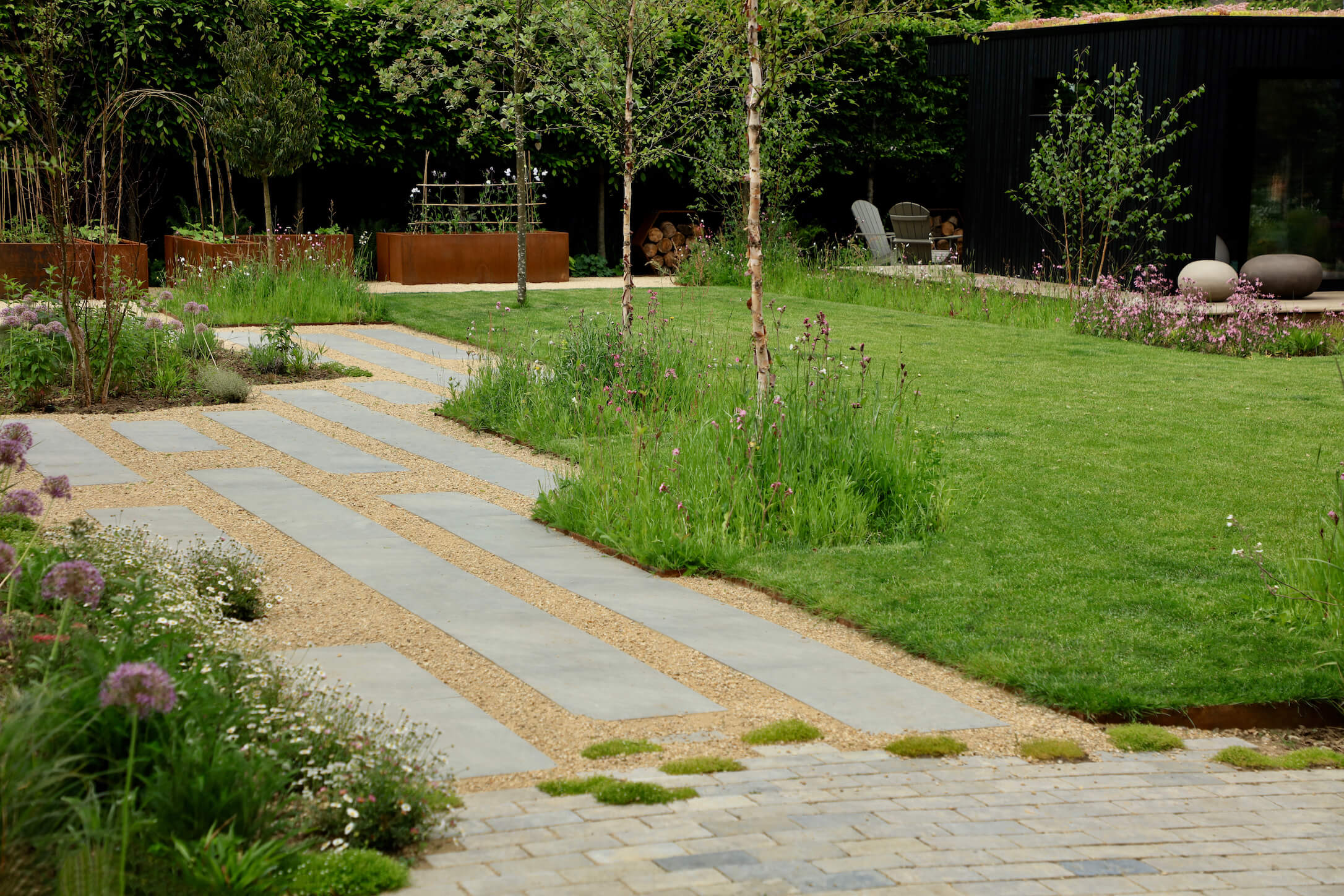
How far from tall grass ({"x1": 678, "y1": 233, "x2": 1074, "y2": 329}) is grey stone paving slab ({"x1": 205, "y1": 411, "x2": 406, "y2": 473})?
7717 mm

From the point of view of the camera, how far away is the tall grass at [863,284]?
1361 cm

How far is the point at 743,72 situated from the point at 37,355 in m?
5.05

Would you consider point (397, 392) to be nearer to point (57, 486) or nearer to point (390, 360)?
point (390, 360)

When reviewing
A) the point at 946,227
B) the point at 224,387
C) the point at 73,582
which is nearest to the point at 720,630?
the point at 73,582

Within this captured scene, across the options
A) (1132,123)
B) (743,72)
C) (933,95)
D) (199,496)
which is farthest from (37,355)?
(933,95)

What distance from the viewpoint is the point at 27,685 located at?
10.5 ft

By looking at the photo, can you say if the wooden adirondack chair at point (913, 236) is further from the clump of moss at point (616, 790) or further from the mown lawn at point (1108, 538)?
the clump of moss at point (616, 790)

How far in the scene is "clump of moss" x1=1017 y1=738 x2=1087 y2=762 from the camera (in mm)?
3668

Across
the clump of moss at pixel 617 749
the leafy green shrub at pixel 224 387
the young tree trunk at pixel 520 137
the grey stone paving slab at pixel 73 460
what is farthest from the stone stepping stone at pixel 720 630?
the young tree trunk at pixel 520 137

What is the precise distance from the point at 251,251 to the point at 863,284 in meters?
6.93

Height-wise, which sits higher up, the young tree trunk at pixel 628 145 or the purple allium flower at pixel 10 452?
the young tree trunk at pixel 628 145

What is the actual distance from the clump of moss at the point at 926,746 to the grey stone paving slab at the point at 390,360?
574 centimetres

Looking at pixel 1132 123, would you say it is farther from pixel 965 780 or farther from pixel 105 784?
pixel 105 784

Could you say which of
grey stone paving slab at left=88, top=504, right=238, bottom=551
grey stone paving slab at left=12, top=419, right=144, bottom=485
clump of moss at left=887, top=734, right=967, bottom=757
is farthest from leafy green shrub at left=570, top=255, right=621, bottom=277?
clump of moss at left=887, top=734, right=967, bottom=757
